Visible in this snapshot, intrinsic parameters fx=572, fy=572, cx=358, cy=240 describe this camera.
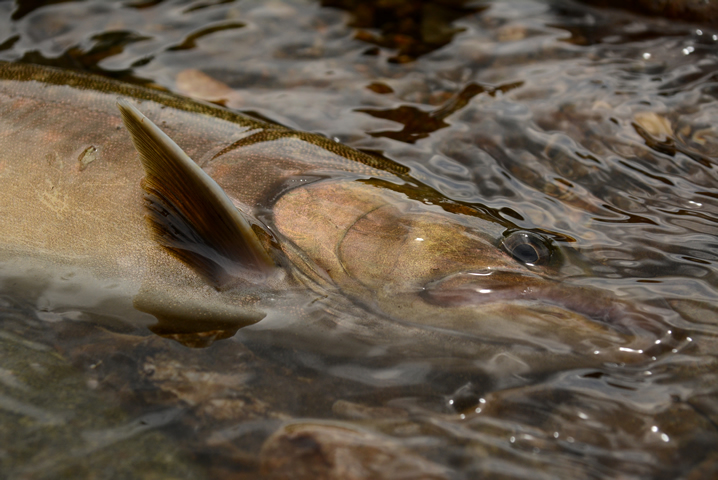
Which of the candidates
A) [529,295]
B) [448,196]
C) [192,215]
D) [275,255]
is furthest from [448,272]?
[192,215]

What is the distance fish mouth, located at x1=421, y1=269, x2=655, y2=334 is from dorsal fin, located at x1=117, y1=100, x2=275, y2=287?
0.76 m

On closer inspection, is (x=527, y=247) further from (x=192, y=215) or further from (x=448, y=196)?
(x=192, y=215)

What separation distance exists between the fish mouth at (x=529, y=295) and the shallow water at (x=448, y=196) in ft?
0.39

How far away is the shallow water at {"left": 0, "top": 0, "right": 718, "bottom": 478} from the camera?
1.92 metres

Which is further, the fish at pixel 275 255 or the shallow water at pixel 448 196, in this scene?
the fish at pixel 275 255

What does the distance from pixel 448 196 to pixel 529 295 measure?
1004 mm

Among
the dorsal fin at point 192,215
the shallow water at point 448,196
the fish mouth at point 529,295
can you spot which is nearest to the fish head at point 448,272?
the fish mouth at point 529,295

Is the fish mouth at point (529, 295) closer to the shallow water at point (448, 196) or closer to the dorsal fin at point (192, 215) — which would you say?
the shallow water at point (448, 196)

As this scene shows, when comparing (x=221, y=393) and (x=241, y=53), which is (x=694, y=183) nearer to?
(x=221, y=393)

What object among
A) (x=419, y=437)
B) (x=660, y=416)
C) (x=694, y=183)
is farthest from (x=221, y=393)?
(x=694, y=183)

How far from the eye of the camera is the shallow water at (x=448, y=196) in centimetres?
192

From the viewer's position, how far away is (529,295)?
226cm

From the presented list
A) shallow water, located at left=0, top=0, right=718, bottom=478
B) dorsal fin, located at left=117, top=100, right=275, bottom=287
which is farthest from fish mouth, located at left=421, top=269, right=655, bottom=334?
dorsal fin, located at left=117, top=100, right=275, bottom=287

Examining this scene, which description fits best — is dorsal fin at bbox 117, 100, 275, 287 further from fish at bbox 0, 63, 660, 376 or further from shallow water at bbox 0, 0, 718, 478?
shallow water at bbox 0, 0, 718, 478
